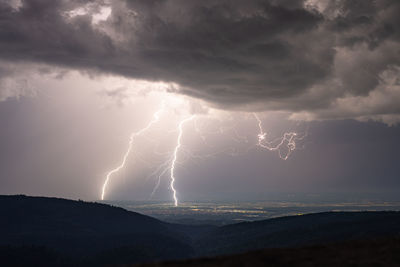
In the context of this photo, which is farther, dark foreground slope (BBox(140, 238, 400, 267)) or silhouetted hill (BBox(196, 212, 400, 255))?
silhouetted hill (BBox(196, 212, 400, 255))

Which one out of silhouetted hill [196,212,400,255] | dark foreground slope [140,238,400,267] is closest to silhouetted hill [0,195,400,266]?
silhouetted hill [196,212,400,255]

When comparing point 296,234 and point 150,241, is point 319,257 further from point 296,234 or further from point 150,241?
point 150,241

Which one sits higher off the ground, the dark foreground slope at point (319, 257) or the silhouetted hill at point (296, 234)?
the dark foreground slope at point (319, 257)

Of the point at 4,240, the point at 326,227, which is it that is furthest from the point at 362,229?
the point at 4,240

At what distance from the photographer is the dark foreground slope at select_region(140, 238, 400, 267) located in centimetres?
3434

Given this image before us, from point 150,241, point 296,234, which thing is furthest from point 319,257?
point 150,241

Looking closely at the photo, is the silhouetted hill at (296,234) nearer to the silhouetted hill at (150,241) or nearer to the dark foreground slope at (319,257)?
the silhouetted hill at (150,241)

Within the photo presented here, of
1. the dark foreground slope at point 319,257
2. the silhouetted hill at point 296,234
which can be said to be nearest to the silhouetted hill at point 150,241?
the silhouetted hill at point 296,234

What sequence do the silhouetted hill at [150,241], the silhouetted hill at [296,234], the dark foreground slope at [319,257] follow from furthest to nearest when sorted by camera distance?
the silhouetted hill at [150,241], the silhouetted hill at [296,234], the dark foreground slope at [319,257]

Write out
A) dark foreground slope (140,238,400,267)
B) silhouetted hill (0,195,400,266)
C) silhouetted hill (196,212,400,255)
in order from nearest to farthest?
dark foreground slope (140,238,400,267), silhouetted hill (196,212,400,255), silhouetted hill (0,195,400,266)

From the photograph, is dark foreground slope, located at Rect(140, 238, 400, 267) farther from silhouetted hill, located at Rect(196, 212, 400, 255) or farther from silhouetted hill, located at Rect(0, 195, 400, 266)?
silhouetted hill, located at Rect(196, 212, 400, 255)

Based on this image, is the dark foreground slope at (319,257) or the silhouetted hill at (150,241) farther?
the silhouetted hill at (150,241)

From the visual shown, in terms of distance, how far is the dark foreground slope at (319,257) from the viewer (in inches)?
1352

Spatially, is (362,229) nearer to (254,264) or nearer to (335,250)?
(335,250)
